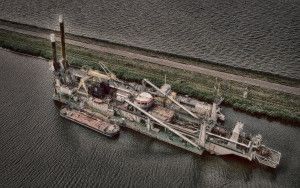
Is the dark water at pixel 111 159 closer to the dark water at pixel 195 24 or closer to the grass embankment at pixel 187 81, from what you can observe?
the grass embankment at pixel 187 81

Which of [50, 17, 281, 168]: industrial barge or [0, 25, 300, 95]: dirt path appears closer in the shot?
[50, 17, 281, 168]: industrial barge

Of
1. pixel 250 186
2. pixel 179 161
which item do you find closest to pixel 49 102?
pixel 179 161

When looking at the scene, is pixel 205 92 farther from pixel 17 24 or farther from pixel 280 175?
pixel 17 24

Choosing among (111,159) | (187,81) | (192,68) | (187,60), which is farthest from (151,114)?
(187,60)

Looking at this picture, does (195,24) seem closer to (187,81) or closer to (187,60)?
(187,60)

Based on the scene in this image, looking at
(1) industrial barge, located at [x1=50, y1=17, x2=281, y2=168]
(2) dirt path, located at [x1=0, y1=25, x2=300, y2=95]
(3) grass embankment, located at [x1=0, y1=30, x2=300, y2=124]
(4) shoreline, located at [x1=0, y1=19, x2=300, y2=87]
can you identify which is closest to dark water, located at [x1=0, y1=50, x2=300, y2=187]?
(1) industrial barge, located at [x1=50, y1=17, x2=281, y2=168]

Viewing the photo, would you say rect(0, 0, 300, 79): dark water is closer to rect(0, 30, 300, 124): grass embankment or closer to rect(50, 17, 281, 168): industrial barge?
rect(0, 30, 300, 124): grass embankment
